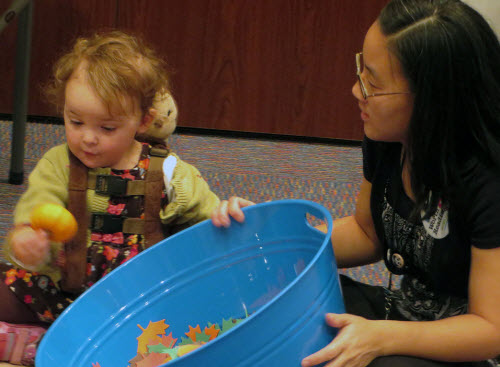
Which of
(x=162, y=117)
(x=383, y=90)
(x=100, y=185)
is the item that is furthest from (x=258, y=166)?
(x=383, y=90)

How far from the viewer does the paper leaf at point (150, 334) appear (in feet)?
2.90

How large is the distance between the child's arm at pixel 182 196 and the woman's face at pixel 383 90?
1.11ft

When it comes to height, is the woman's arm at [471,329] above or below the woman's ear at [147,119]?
below

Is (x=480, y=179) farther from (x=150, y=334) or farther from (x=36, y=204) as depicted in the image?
(x=36, y=204)

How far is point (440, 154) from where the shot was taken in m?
0.75

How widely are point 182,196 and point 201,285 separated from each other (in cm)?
15

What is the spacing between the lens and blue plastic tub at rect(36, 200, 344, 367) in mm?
723

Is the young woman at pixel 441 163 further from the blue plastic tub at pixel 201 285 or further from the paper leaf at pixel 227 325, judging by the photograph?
the paper leaf at pixel 227 325

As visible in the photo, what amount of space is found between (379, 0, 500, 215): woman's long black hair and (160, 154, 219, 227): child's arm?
377mm

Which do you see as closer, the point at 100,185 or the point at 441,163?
the point at 441,163

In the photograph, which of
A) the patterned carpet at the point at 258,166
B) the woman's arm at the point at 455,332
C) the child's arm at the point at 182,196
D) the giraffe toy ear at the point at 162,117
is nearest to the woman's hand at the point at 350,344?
the woman's arm at the point at 455,332

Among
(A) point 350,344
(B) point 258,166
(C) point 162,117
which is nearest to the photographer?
(A) point 350,344

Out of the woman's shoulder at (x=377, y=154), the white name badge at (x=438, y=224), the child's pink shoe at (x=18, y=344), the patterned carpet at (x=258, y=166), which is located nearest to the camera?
the white name badge at (x=438, y=224)

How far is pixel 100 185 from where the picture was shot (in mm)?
Result: 998
